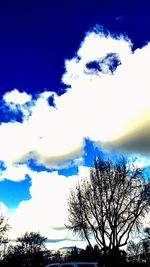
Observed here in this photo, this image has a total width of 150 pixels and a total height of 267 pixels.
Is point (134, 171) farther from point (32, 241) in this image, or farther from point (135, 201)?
point (32, 241)

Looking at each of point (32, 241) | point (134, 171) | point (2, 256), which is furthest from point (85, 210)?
point (32, 241)

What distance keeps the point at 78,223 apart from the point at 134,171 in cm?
849

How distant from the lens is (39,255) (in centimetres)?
9900

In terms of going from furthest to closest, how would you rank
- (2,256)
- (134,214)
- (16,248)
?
(16,248), (2,256), (134,214)

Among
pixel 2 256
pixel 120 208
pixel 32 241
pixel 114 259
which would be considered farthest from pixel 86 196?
pixel 32 241

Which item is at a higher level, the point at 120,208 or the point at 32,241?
the point at 32,241

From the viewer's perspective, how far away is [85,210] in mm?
40406

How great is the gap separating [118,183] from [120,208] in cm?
271

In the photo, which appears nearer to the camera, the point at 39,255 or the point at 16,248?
the point at 39,255

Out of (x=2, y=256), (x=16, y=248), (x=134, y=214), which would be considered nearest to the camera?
(x=134, y=214)

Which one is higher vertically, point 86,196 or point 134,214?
point 86,196

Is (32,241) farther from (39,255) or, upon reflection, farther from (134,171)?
(134,171)

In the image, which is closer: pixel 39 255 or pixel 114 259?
pixel 114 259

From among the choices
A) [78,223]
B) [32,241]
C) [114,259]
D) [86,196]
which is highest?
[32,241]
